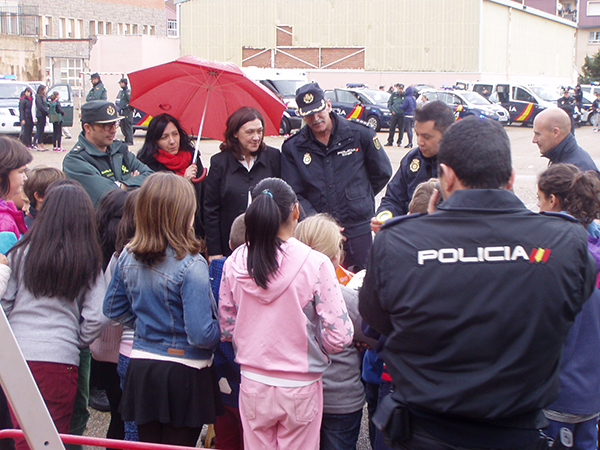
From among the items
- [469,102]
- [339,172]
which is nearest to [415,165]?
[339,172]

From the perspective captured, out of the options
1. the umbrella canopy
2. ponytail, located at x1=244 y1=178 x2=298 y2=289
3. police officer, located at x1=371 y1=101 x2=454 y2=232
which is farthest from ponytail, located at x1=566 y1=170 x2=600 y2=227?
the umbrella canopy

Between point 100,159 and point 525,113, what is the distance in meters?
26.0

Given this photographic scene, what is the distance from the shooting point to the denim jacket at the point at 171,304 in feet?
8.93

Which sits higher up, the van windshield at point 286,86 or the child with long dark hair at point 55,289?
the van windshield at point 286,86

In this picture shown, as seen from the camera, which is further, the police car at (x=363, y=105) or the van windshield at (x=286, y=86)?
the police car at (x=363, y=105)

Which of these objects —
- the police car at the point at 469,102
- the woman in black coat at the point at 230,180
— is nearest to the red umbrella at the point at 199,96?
the woman in black coat at the point at 230,180

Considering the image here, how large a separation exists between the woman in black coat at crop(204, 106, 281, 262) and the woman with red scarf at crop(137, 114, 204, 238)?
0.21 metres

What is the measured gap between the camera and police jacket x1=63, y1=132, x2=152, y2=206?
4.13 meters

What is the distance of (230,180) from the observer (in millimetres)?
4395

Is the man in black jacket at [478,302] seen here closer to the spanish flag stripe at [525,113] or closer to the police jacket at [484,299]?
the police jacket at [484,299]

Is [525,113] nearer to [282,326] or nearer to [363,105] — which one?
[363,105]

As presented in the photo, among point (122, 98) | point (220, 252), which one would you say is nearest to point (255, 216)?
point (220, 252)

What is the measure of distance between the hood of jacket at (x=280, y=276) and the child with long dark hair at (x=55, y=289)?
844 millimetres

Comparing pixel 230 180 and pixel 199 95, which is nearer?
pixel 230 180
